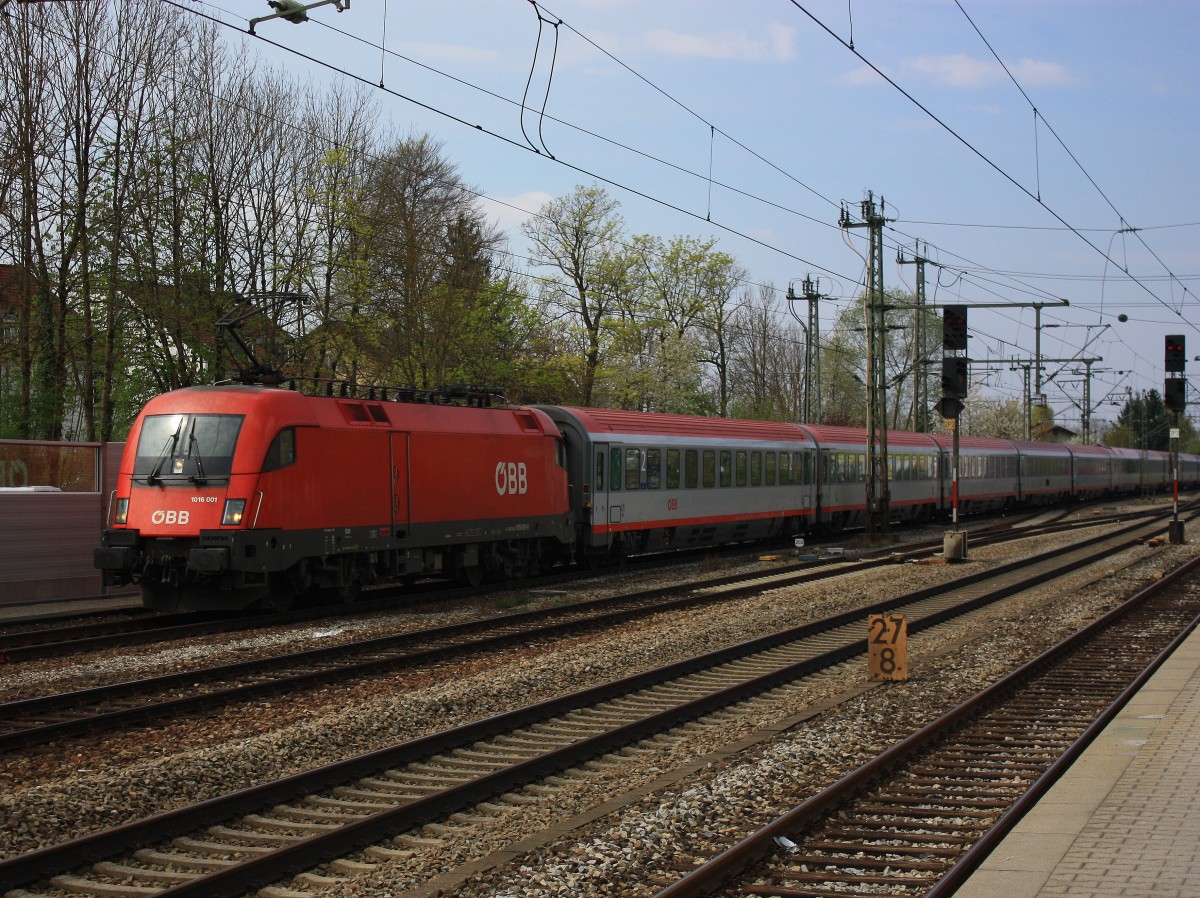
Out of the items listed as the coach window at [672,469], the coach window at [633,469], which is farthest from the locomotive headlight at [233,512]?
the coach window at [672,469]

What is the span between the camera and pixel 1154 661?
13.3 metres

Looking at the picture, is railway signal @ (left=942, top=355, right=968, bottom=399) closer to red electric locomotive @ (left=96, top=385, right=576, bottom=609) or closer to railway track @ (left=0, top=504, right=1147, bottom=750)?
railway track @ (left=0, top=504, right=1147, bottom=750)

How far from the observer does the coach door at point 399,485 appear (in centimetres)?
1820

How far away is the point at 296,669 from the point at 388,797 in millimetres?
5118

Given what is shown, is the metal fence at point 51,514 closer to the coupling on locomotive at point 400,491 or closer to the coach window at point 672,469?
the coupling on locomotive at point 400,491

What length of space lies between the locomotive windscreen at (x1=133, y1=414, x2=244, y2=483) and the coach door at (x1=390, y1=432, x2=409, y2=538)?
2932 mm

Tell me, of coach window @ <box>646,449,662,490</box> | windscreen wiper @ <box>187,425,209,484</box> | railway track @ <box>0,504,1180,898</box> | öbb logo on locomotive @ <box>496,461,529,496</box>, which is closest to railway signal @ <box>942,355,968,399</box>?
coach window @ <box>646,449,662,490</box>

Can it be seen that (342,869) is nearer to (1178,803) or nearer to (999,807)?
(999,807)

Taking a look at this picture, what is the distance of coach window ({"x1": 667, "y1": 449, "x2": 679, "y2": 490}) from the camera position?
26.4m

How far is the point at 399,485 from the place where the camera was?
722 inches

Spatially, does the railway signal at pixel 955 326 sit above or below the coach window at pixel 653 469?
above

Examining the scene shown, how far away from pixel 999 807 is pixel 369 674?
23.0 feet

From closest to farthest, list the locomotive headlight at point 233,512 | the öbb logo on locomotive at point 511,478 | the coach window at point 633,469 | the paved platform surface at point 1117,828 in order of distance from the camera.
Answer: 1. the paved platform surface at point 1117,828
2. the locomotive headlight at point 233,512
3. the öbb logo on locomotive at point 511,478
4. the coach window at point 633,469

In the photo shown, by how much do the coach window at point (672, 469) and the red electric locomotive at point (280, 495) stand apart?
7.22 m
